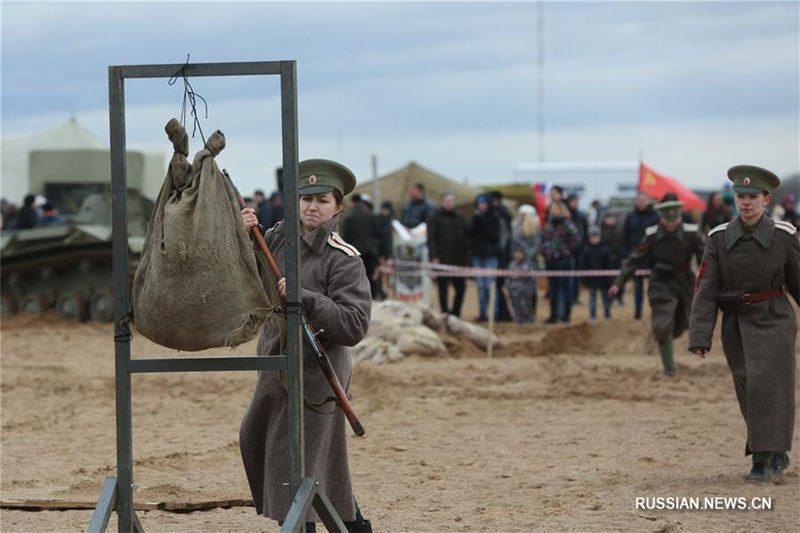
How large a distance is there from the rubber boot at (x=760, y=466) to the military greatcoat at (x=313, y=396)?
3.34m

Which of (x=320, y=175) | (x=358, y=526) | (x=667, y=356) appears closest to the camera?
(x=320, y=175)

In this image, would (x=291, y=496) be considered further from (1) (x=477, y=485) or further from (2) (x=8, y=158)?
(2) (x=8, y=158)

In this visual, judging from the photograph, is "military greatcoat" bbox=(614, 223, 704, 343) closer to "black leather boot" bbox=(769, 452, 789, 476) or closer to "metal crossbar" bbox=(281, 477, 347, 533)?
"black leather boot" bbox=(769, 452, 789, 476)

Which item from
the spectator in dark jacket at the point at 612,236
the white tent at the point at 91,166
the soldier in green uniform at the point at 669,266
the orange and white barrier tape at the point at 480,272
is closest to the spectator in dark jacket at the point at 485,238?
the orange and white barrier tape at the point at 480,272

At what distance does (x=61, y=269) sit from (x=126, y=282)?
58.0 ft

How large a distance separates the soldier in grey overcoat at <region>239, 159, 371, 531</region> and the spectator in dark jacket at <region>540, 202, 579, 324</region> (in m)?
13.3

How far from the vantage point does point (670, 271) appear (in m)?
13.2

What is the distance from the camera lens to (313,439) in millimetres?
5977

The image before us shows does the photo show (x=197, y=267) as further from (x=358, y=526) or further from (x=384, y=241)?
(x=384, y=241)

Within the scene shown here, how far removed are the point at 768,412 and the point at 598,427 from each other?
8.94 feet

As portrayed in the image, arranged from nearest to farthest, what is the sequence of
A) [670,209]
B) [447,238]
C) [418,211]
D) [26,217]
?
1. [670,209]
2. [447,238]
3. [418,211]
4. [26,217]

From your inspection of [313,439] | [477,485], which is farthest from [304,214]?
[477,485]

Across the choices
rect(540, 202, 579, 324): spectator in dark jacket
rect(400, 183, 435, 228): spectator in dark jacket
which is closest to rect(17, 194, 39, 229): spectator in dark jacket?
rect(400, 183, 435, 228): spectator in dark jacket
